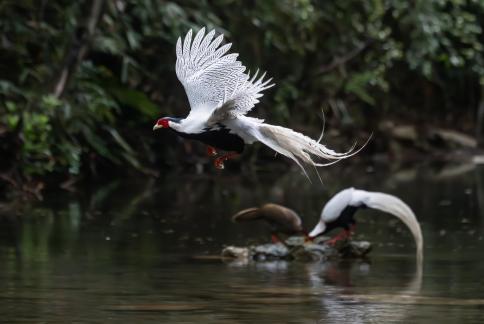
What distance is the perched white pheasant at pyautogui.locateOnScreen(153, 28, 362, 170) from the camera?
874 cm

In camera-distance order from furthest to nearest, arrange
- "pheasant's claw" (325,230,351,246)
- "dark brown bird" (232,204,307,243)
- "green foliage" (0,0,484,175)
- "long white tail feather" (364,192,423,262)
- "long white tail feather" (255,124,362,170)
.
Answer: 1. "green foliage" (0,0,484,175)
2. "dark brown bird" (232,204,307,243)
3. "long white tail feather" (364,192,423,262)
4. "pheasant's claw" (325,230,351,246)
5. "long white tail feather" (255,124,362,170)

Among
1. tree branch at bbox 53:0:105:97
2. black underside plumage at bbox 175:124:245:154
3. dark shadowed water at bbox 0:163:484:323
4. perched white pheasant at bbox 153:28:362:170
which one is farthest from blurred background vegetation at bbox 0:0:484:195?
black underside plumage at bbox 175:124:245:154

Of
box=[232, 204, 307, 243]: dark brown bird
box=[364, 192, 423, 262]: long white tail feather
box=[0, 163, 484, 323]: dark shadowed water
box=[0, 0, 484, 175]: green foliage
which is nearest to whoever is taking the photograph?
box=[0, 163, 484, 323]: dark shadowed water

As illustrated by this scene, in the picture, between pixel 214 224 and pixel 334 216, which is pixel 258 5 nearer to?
pixel 214 224

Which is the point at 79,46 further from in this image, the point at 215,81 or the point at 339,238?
the point at 215,81

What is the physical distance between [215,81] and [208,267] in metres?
2.52

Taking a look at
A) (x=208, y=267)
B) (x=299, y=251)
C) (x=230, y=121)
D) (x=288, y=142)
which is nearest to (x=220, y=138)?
(x=230, y=121)

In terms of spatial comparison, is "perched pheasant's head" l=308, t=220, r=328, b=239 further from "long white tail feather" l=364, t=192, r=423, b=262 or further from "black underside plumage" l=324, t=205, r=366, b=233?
"long white tail feather" l=364, t=192, r=423, b=262

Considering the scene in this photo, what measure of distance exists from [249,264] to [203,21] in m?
9.53

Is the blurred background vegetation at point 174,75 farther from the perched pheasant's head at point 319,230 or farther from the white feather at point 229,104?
the white feather at point 229,104

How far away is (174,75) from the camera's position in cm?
2206

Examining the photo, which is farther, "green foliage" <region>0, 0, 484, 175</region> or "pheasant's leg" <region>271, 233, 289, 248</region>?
"green foliage" <region>0, 0, 484, 175</region>

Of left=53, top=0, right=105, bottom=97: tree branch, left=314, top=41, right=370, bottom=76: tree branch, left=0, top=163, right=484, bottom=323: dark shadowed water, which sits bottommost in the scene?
left=0, top=163, right=484, bottom=323: dark shadowed water

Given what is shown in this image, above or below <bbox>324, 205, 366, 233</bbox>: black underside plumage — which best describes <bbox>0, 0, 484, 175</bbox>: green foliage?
above
